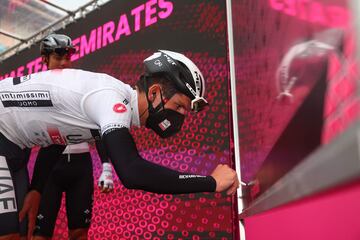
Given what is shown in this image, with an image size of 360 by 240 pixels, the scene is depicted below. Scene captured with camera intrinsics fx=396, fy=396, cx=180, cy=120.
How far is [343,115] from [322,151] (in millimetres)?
51

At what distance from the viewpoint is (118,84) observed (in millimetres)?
1360

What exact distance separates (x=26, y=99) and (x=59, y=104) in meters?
0.14

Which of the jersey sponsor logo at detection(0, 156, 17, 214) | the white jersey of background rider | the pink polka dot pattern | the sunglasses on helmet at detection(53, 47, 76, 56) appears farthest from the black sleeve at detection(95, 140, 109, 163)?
the pink polka dot pattern

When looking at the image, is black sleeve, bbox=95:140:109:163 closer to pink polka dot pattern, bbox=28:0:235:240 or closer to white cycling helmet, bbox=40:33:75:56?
white cycling helmet, bbox=40:33:75:56

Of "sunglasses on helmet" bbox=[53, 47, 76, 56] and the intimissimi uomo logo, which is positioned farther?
"sunglasses on helmet" bbox=[53, 47, 76, 56]

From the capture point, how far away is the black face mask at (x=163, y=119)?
1.46 metres

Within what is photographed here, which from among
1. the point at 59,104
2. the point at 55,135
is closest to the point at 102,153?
the point at 55,135

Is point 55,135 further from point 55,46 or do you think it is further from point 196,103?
point 55,46

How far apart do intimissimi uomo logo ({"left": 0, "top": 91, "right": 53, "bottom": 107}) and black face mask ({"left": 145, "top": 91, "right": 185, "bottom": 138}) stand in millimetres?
360

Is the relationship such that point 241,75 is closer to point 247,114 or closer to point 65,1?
point 247,114

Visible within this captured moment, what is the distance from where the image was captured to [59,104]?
1383 mm

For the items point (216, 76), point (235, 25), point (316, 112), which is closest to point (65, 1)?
point (216, 76)

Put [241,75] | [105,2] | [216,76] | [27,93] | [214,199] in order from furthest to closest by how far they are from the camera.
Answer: [105,2], [216,76], [214,199], [241,75], [27,93]

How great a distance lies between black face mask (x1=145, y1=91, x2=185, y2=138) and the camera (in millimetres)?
1463
